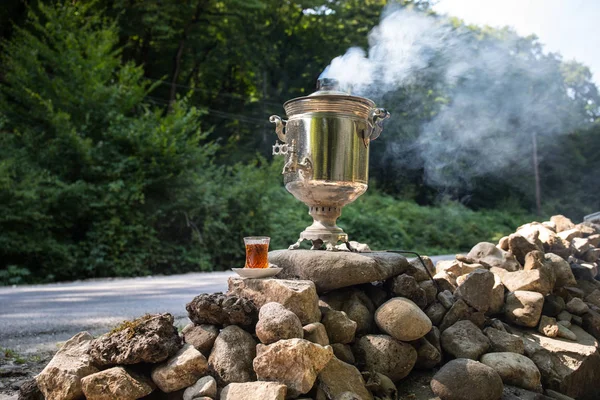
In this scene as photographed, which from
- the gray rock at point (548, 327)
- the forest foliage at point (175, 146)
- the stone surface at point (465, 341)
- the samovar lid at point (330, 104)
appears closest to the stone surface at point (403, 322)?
the stone surface at point (465, 341)

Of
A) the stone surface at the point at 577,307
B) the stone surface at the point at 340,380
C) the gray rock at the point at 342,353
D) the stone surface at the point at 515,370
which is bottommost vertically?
the stone surface at the point at 515,370

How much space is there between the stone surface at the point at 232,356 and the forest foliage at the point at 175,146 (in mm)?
6885

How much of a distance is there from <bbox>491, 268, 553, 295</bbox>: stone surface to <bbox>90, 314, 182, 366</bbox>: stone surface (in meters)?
2.56

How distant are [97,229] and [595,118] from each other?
12.7 metres

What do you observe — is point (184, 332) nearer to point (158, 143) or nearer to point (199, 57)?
point (158, 143)

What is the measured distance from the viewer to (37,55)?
34.6 ft

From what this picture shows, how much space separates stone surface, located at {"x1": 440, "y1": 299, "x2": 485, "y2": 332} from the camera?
11.1 ft

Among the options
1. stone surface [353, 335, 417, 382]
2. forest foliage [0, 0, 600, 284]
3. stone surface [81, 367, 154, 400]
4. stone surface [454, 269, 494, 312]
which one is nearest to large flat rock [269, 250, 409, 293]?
stone surface [353, 335, 417, 382]

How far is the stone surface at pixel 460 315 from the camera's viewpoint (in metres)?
3.37

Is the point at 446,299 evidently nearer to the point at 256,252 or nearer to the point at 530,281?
the point at 530,281

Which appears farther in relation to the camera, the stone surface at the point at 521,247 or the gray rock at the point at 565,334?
the stone surface at the point at 521,247

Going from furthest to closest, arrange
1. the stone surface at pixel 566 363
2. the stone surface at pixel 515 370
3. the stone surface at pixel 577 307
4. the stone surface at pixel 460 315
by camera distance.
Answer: the stone surface at pixel 577 307
the stone surface at pixel 460 315
the stone surface at pixel 566 363
the stone surface at pixel 515 370

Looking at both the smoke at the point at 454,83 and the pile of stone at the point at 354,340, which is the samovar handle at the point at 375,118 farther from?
the smoke at the point at 454,83

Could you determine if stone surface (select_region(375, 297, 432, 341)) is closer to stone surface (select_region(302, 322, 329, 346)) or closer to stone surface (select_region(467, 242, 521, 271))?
stone surface (select_region(302, 322, 329, 346))
